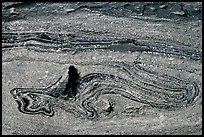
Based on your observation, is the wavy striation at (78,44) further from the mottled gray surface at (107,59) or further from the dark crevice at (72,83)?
the dark crevice at (72,83)

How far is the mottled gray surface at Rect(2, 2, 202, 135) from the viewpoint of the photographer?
2687mm

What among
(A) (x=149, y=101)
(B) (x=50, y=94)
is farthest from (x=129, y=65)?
(B) (x=50, y=94)

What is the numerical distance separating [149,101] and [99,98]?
287 millimetres

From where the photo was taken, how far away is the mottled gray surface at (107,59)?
8.81 ft

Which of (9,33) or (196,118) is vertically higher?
(9,33)

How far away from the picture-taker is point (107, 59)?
10.3 feet

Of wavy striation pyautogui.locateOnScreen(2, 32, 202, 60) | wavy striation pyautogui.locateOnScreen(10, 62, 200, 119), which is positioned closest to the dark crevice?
wavy striation pyautogui.locateOnScreen(10, 62, 200, 119)

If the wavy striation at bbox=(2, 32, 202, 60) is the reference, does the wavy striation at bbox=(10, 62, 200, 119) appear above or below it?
below

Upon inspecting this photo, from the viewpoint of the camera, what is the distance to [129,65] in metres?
3.08

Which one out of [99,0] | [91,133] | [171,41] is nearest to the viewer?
[91,133]

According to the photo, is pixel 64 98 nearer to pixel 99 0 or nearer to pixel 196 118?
pixel 196 118

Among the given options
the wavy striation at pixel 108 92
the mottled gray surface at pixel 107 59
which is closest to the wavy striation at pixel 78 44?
the mottled gray surface at pixel 107 59

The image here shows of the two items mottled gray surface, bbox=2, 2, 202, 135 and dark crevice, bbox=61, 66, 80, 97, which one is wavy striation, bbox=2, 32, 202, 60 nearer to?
mottled gray surface, bbox=2, 2, 202, 135

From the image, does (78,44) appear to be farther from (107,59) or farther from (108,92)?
(108,92)
